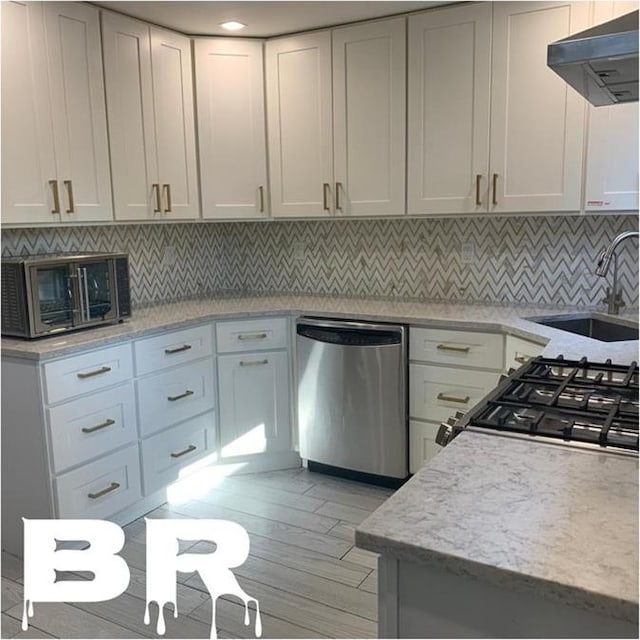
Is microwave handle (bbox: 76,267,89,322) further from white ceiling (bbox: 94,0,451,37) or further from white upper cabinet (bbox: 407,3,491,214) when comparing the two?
white upper cabinet (bbox: 407,3,491,214)

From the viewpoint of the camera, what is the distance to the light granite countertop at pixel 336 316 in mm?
2230

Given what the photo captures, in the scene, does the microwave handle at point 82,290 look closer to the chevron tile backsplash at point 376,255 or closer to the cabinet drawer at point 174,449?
the chevron tile backsplash at point 376,255

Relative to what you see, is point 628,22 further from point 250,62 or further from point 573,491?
point 250,62

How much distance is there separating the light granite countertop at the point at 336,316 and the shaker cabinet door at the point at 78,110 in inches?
22.7

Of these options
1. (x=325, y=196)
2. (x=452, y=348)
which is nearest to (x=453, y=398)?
(x=452, y=348)

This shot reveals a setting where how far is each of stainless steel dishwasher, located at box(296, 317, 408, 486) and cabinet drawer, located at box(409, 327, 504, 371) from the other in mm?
76

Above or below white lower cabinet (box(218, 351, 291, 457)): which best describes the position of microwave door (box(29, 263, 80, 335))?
above

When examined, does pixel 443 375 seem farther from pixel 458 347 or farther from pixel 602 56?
pixel 602 56

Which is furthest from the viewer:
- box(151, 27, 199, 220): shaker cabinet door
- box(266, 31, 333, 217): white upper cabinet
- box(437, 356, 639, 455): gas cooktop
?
box(266, 31, 333, 217): white upper cabinet

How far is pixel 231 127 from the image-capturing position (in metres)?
3.41

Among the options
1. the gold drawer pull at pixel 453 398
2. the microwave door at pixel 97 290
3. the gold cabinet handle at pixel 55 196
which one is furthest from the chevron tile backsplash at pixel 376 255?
the gold drawer pull at pixel 453 398

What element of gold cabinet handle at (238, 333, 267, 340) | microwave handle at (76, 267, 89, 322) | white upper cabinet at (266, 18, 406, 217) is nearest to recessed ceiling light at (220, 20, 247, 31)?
white upper cabinet at (266, 18, 406, 217)

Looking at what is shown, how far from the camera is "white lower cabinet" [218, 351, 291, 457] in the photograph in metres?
3.31

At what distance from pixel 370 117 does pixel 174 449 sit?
1.96m
